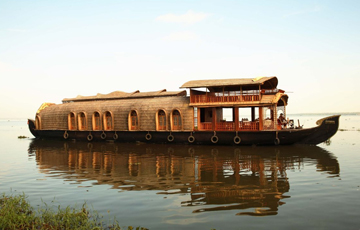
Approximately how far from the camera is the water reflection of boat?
25.7ft

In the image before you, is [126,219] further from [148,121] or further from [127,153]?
[148,121]

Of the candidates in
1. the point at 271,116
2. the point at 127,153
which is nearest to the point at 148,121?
the point at 127,153

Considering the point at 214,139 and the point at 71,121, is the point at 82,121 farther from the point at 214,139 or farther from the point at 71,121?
the point at 214,139

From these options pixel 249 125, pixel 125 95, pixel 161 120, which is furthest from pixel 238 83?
pixel 125 95

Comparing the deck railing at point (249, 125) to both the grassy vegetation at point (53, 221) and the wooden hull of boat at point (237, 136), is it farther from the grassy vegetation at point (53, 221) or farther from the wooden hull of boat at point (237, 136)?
the grassy vegetation at point (53, 221)

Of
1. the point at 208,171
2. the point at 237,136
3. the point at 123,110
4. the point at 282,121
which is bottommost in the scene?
the point at 208,171

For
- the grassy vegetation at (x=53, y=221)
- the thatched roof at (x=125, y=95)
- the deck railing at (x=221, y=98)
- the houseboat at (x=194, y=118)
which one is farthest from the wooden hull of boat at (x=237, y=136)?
the grassy vegetation at (x=53, y=221)

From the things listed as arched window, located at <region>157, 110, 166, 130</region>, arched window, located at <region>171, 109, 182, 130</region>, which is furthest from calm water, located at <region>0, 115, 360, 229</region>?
arched window, located at <region>157, 110, 166, 130</region>

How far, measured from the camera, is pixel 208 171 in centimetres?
1162

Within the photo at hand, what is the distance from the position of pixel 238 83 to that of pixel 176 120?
16.3 feet

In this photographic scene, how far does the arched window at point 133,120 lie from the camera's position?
2231cm

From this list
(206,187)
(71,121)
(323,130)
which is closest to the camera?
(206,187)

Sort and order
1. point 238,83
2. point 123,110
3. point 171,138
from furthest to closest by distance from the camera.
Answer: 1. point 123,110
2. point 171,138
3. point 238,83

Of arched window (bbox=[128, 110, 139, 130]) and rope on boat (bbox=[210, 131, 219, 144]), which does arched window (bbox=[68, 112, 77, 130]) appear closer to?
arched window (bbox=[128, 110, 139, 130])
